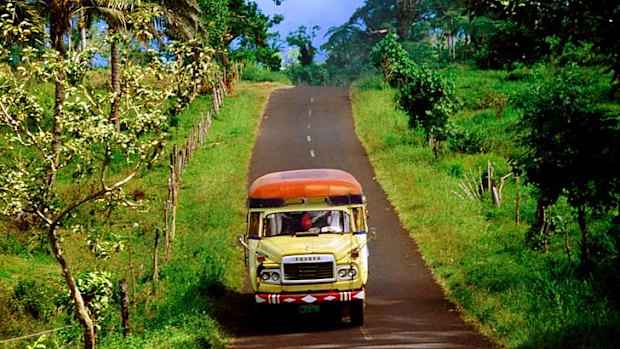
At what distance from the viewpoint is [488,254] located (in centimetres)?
2091

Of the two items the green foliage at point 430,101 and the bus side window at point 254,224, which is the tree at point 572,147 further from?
the green foliage at point 430,101

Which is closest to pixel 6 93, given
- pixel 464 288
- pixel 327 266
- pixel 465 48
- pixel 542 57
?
pixel 327 266

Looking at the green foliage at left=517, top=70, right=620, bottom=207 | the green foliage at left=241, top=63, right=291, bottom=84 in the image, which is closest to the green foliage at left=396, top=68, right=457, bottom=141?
the green foliage at left=517, top=70, right=620, bottom=207

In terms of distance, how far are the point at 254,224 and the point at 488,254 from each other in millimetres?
7086

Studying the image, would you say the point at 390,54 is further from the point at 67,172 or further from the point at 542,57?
the point at 542,57

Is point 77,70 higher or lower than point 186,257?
higher

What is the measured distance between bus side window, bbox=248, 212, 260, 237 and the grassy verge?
14.9 ft

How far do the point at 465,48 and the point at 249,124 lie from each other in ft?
104

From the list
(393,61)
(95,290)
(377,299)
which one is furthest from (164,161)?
(95,290)

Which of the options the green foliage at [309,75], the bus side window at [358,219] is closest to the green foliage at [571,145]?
the bus side window at [358,219]

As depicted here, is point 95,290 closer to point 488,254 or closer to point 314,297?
point 314,297

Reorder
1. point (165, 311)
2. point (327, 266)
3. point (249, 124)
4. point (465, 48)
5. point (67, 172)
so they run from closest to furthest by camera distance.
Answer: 1. point (327, 266)
2. point (165, 311)
3. point (67, 172)
4. point (249, 124)
5. point (465, 48)

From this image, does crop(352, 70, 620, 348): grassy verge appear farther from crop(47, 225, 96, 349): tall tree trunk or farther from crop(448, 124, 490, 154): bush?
crop(47, 225, 96, 349): tall tree trunk

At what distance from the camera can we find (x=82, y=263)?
23016mm
